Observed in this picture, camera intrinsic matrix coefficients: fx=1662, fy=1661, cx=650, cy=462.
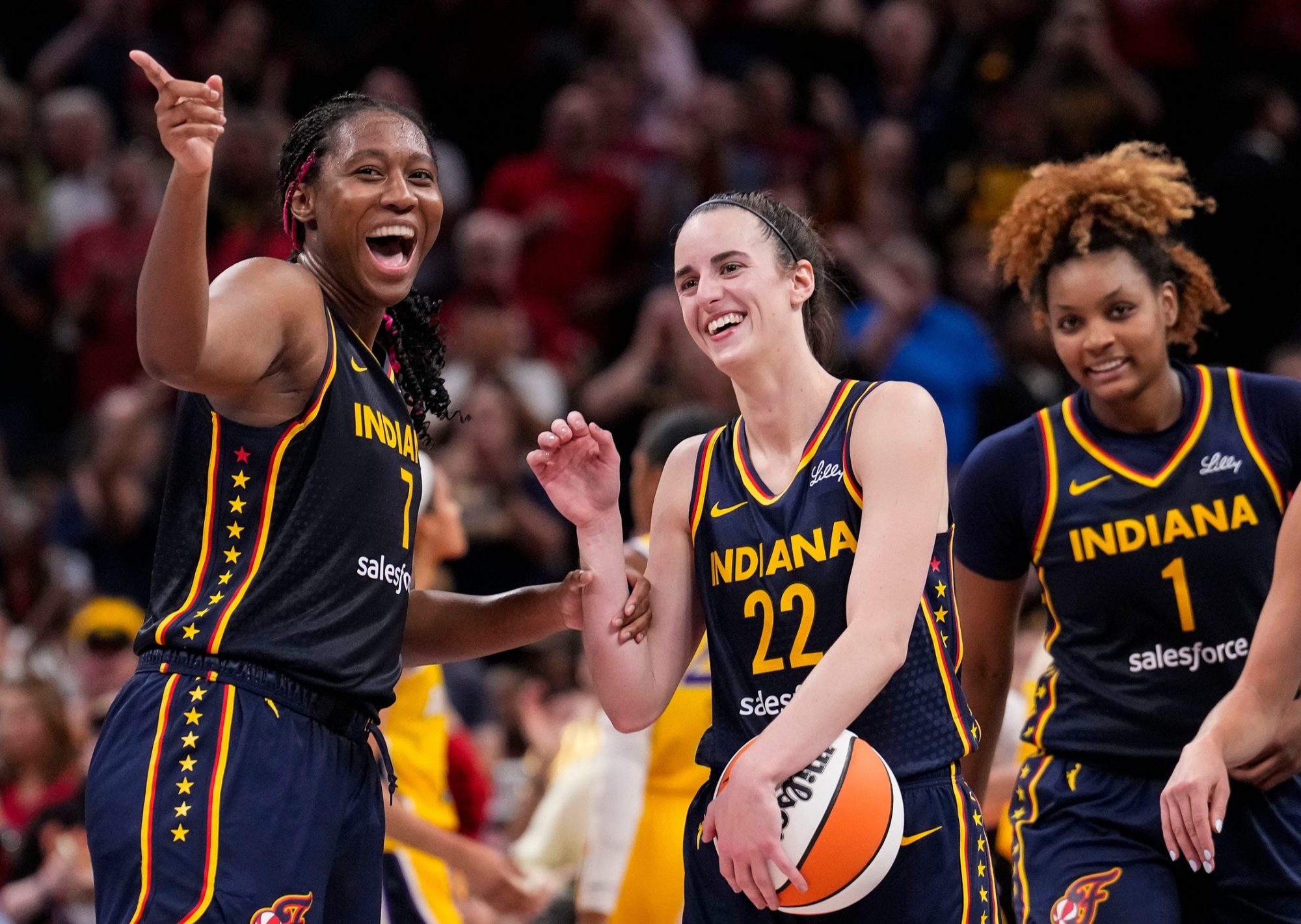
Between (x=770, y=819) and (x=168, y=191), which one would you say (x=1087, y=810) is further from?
(x=168, y=191)

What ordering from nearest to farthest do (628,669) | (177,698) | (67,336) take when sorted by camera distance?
(177,698)
(628,669)
(67,336)

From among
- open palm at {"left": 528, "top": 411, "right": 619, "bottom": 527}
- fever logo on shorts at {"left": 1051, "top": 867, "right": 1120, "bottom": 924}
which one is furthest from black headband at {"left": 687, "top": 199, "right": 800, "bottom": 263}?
fever logo on shorts at {"left": 1051, "top": 867, "right": 1120, "bottom": 924}

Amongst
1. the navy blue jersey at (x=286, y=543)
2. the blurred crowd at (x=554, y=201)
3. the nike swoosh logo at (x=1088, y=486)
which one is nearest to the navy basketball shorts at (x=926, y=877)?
the navy blue jersey at (x=286, y=543)

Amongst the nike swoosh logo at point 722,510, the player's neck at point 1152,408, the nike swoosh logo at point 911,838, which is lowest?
the nike swoosh logo at point 911,838

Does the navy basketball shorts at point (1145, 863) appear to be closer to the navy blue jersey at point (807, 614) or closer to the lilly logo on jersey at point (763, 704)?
the navy blue jersey at point (807, 614)

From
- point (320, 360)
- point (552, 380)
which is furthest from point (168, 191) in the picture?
point (552, 380)

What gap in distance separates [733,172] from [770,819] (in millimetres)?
7971

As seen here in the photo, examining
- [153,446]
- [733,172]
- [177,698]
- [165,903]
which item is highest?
[733,172]

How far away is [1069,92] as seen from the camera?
10609 millimetres

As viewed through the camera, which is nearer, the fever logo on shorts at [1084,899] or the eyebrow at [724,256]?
the eyebrow at [724,256]

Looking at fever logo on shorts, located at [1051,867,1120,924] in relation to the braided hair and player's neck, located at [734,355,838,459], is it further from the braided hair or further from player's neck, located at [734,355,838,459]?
the braided hair

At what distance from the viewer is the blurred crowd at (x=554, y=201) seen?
9.57 metres

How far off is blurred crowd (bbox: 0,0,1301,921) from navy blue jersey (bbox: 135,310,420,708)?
4.64m

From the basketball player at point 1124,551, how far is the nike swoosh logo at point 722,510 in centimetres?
102
